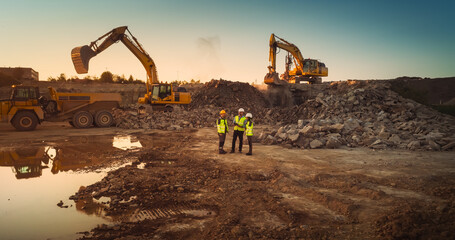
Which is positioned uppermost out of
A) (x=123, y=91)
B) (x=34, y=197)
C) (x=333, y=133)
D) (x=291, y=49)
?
(x=291, y=49)

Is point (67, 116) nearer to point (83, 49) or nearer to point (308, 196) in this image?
point (83, 49)

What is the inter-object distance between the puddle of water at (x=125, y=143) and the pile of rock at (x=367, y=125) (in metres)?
4.77

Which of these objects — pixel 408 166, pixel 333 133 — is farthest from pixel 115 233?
pixel 333 133

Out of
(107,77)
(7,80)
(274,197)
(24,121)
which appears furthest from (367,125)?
(7,80)

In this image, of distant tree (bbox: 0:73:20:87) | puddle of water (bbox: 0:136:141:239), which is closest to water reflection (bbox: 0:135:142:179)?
puddle of water (bbox: 0:136:141:239)

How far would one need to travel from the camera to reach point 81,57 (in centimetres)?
1408

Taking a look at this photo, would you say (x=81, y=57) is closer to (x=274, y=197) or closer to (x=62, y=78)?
(x=274, y=197)

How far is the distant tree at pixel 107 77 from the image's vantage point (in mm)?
35531

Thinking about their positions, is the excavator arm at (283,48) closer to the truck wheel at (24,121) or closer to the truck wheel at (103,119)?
the truck wheel at (103,119)

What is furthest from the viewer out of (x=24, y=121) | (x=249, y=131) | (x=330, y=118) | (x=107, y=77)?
(x=107, y=77)

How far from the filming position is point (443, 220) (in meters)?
3.34

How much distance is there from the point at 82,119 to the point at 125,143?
5980mm

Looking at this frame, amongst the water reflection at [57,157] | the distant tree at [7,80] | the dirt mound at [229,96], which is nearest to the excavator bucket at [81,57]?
the water reflection at [57,157]

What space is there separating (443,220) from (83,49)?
15.9 metres
